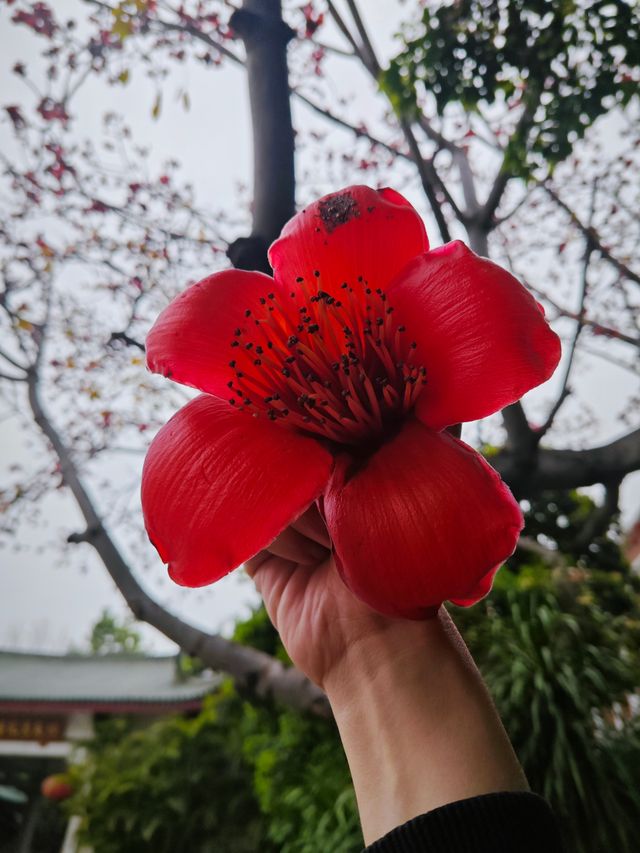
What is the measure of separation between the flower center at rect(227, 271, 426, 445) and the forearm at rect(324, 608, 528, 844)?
326 millimetres

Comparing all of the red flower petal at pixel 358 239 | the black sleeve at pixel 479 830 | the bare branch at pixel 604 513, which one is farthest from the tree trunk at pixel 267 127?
the bare branch at pixel 604 513

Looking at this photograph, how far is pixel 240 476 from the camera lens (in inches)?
21.1

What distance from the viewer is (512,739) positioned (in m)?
2.53

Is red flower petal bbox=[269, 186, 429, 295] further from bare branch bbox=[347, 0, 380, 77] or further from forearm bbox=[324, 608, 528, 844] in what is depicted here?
bare branch bbox=[347, 0, 380, 77]

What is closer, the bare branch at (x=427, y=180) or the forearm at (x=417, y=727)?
Answer: the forearm at (x=417, y=727)

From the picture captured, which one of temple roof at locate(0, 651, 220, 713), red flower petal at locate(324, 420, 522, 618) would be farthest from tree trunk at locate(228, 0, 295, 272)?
temple roof at locate(0, 651, 220, 713)

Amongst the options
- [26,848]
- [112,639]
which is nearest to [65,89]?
[26,848]

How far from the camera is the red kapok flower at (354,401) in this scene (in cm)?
49

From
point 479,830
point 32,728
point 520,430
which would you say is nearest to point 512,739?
point 520,430

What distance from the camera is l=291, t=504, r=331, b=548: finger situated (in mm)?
644

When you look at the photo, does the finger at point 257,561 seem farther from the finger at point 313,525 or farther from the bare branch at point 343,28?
the bare branch at point 343,28

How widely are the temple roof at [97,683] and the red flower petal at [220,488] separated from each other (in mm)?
7144

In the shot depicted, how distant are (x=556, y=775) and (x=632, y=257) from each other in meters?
3.14

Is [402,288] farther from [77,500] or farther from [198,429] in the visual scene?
[77,500]
